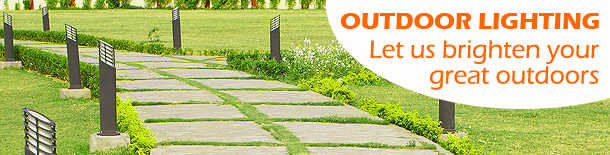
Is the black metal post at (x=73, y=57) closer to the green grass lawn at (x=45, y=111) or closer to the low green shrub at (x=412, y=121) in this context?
the green grass lawn at (x=45, y=111)

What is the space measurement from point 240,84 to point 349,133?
3395 millimetres

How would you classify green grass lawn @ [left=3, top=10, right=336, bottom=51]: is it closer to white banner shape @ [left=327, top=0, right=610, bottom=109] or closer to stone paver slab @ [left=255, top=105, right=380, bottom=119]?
stone paver slab @ [left=255, top=105, right=380, bottom=119]

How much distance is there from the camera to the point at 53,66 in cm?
1046

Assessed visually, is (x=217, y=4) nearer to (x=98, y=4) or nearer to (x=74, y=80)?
(x=98, y=4)

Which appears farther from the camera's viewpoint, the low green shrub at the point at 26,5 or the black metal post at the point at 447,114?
the low green shrub at the point at 26,5

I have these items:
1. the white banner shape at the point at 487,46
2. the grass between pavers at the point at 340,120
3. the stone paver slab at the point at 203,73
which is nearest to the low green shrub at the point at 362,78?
the stone paver slab at the point at 203,73

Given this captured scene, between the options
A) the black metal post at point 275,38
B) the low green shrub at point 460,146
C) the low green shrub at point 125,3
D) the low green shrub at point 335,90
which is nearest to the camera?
the low green shrub at point 460,146

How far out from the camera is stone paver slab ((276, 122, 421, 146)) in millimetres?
4980

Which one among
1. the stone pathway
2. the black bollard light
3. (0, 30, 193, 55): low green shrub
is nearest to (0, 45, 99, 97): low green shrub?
the stone pathway

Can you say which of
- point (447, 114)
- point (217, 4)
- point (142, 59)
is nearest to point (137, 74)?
point (142, 59)

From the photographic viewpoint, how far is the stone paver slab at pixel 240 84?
8148 millimetres

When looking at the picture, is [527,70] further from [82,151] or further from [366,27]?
[82,151]

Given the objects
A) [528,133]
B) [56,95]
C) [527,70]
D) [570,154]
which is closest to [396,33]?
[527,70]

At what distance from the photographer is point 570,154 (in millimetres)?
5500
